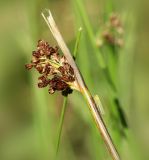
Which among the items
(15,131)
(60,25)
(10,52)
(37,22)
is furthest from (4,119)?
(37,22)

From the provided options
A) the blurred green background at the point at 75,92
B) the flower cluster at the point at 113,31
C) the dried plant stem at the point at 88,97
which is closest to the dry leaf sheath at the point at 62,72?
the dried plant stem at the point at 88,97

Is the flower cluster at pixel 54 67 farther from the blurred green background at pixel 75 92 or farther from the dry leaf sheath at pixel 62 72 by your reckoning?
the blurred green background at pixel 75 92

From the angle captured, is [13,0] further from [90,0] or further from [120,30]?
[120,30]

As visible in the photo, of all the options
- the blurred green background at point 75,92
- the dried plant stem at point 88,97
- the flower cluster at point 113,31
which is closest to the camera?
the dried plant stem at point 88,97

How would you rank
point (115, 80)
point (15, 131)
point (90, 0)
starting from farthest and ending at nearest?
point (90, 0)
point (15, 131)
point (115, 80)

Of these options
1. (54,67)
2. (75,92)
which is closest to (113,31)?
(75,92)

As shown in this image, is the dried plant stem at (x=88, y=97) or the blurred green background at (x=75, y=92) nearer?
the dried plant stem at (x=88, y=97)

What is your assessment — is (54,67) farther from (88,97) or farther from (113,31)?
(113,31)

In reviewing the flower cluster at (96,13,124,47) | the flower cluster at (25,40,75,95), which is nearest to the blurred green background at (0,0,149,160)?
the flower cluster at (96,13,124,47)

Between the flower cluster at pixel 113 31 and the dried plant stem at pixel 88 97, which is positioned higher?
the dried plant stem at pixel 88 97
